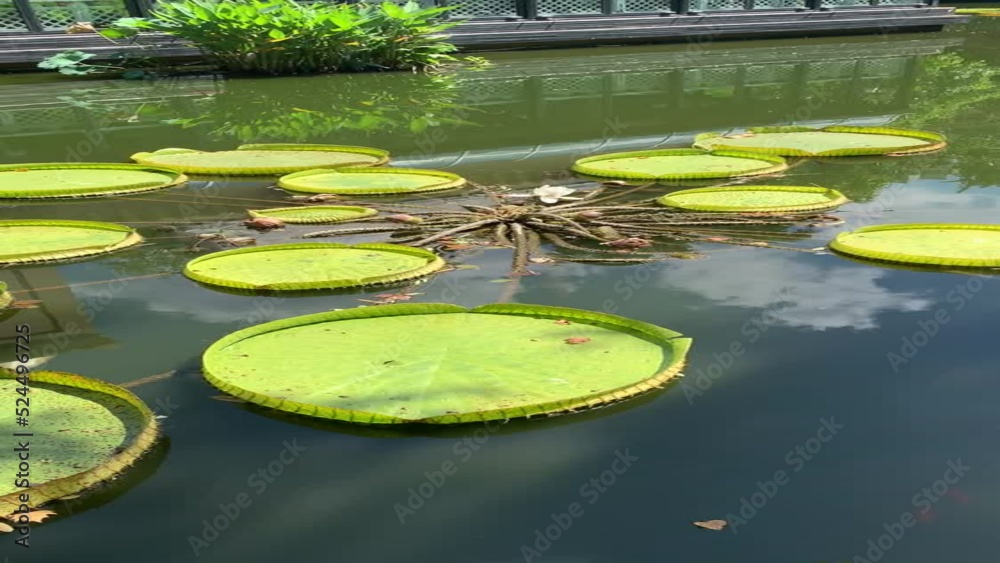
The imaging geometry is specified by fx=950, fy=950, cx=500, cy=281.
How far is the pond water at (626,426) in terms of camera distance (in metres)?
1.58

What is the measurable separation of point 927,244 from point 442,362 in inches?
69.6

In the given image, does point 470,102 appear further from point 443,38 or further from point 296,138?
point 443,38

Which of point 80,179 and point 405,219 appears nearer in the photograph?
point 405,219

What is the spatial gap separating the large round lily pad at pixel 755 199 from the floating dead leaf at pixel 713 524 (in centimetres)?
202

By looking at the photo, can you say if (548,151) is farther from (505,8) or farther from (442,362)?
(505,8)

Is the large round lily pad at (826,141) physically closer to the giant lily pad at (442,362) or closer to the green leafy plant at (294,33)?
the giant lily pad at (442,362)

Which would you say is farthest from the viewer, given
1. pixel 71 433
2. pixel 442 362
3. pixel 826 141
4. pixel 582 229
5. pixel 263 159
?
pixel 826 141

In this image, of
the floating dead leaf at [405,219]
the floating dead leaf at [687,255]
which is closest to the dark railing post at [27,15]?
the floating dead leaf at [405,219]

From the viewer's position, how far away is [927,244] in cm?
301

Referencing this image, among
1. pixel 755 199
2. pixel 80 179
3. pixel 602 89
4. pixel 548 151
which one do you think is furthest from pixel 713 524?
pixel 602 89

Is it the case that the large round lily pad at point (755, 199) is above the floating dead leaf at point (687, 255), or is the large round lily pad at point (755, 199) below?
above

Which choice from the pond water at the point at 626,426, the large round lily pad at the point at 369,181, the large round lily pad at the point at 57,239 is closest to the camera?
the pond water at the point at 626,426

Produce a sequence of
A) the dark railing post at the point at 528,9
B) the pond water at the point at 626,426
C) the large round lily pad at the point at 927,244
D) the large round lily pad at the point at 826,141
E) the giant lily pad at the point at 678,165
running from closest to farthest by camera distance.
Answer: the pond water at the point at 626,426, the large round lily pad at the point at 927,244, the giant lily pad at the point at 678,165, the large round lily pad at the point at 826,141, the dark railing post at the point at 528,9

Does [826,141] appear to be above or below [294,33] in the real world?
below
